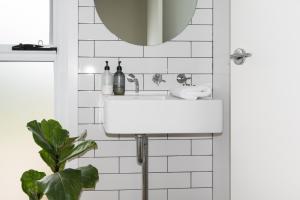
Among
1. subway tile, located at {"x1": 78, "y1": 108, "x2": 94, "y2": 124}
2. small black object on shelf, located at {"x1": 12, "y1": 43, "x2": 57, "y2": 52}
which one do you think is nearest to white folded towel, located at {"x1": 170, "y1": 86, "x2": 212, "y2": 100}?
subway tile, located at {"x1": 78, "y1": 108, "x2": 94, "y2": 124}

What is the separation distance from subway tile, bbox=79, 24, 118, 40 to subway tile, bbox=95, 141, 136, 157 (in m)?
0.64

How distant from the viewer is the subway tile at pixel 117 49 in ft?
8.25

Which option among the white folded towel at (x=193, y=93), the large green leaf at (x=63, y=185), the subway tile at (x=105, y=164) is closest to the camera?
the large green leaf at (x=63, y=185)

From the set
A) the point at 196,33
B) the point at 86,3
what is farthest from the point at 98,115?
the point at 196,33

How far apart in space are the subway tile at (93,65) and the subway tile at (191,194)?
0.86 metres

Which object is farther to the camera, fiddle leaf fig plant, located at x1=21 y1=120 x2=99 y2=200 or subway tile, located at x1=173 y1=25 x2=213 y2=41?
subway tile, located at x1=173 y1=25 x2=213 y2=41

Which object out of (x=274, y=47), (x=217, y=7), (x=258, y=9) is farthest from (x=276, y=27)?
(x=217, y=7)

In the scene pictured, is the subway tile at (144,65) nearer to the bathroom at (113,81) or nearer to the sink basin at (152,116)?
the bathroom at (113,81)

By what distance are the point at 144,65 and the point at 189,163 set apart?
2.21 ft

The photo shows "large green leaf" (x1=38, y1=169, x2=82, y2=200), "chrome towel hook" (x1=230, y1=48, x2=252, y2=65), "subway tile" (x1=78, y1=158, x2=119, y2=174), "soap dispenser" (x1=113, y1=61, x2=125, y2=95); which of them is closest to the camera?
"chrome towel hook" (x1=230, y1=48, x2=252, y2=65)

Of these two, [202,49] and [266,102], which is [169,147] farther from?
[266,102]

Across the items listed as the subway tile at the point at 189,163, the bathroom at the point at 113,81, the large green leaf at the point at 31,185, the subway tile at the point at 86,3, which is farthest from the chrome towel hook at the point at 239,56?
the large green leaf at the point at 31,185

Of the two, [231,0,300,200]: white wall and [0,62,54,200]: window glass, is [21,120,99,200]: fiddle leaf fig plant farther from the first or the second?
[231,0,300,200]: white wall

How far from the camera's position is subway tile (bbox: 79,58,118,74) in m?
2.50
